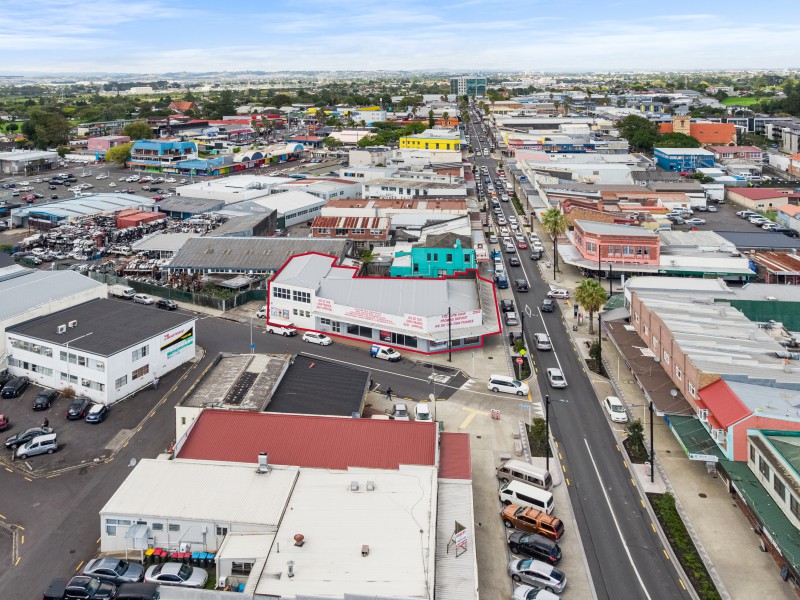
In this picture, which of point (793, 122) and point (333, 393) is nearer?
point (333, 393)

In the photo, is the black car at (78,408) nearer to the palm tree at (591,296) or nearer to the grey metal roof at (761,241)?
the palm tree at (591,296)

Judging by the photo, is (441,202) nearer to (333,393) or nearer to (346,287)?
(346,287)

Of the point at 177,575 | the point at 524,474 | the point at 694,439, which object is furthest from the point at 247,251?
the point at 694,439

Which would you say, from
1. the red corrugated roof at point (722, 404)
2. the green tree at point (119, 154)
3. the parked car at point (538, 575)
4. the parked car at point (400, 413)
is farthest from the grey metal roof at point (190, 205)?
the parked car at point (538, 575)

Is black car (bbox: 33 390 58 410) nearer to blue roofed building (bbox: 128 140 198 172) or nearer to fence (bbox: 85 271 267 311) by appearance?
fence (bbox: 85 271 267 311)

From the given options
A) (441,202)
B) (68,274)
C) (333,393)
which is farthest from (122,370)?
(441,202)

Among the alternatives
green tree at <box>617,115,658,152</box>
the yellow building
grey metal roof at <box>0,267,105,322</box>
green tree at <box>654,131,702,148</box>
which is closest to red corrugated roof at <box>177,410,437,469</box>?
grey metal roof at <box>0,267,105,322</box>

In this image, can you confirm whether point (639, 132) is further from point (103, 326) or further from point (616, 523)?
point (616, 523)
